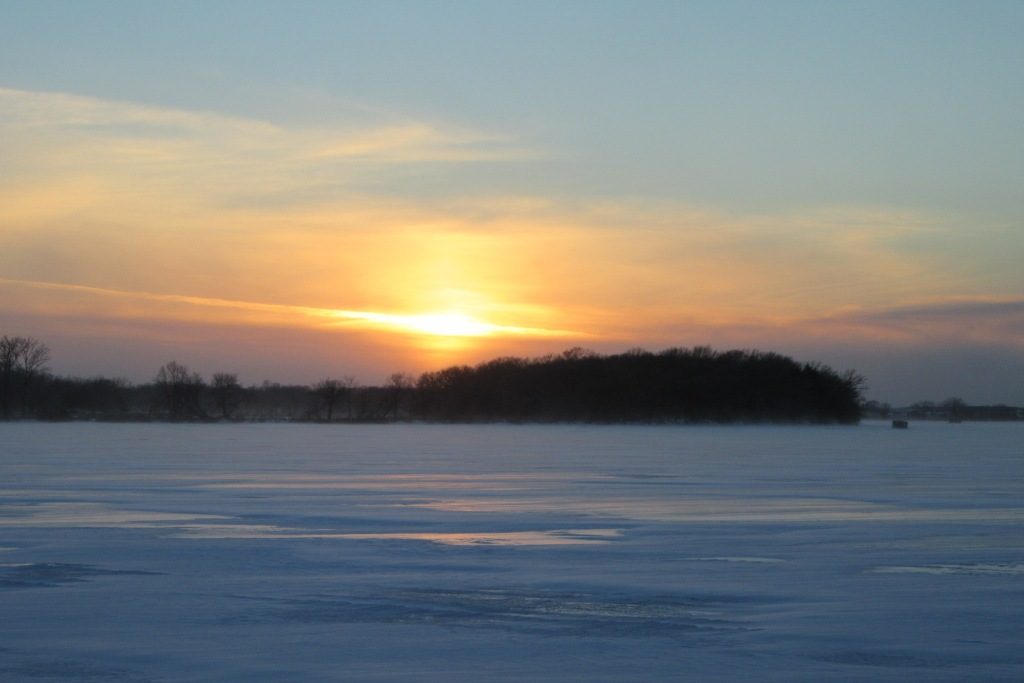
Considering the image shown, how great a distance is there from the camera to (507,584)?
30.0ft

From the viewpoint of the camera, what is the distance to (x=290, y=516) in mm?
14414

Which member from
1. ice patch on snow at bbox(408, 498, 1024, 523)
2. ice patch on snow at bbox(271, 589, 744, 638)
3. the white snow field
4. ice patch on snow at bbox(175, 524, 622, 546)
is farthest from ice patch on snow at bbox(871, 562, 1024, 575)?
ice patch on snow at bbox(408, 498, 1024, 523)

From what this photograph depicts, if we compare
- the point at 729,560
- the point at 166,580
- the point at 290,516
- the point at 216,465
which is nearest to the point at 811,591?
the point at 729,560

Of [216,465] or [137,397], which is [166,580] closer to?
[216,465]

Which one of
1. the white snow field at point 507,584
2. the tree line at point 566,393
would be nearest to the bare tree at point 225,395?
the tree line at point 566,393

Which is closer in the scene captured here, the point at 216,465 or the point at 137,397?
the point at 216,465

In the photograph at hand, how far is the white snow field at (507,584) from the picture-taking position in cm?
654

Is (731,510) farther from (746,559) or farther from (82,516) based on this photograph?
(82,516)

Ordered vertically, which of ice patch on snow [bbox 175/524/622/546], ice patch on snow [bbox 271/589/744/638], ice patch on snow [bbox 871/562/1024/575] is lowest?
ice patch on snow [bbox 271/589/744/638]

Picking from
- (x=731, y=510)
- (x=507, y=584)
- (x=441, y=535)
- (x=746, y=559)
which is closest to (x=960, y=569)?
(x=746, y=559)

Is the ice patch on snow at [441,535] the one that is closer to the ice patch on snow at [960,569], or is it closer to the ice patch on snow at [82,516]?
the ice patch on snow at [82,516]

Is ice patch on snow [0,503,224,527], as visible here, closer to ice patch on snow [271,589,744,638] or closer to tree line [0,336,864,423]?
ice patch on snow [271,589,744,638]

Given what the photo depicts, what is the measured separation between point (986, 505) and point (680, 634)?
10.5 m

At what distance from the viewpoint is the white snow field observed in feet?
21.5
